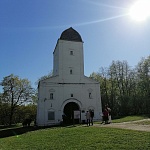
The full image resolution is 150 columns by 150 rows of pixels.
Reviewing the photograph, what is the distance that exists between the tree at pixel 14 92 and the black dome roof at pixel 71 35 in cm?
Answer: 1836

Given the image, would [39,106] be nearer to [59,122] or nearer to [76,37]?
[59,122]

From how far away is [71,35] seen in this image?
34188mm

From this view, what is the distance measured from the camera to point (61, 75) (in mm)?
31766

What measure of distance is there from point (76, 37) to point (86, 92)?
392 inches

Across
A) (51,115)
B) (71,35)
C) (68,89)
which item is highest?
(71,35)

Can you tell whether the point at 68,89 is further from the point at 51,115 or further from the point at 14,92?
the point at 14,92

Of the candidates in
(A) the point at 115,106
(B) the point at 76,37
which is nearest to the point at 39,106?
(B) the point at 76,37

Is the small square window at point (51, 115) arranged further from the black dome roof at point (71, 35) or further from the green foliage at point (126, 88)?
the green foliage at point (126, 88)

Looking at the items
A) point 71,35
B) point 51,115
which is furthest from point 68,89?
point 71,35

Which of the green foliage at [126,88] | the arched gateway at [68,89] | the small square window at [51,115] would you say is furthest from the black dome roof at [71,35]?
the green foliage at [126,88]

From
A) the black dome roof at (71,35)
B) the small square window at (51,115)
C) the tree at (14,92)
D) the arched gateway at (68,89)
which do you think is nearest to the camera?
the small square window at (51,115)

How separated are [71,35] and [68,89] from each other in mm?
9727

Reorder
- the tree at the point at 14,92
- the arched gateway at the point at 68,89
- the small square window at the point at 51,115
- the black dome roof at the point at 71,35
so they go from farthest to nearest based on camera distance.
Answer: the tree at the point at 14,92 < the black dome roof at the point at 71,35 < the arched gateway at the point at 68,89 < the small square window at the point at 51,115

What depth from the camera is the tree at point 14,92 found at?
44.7m
